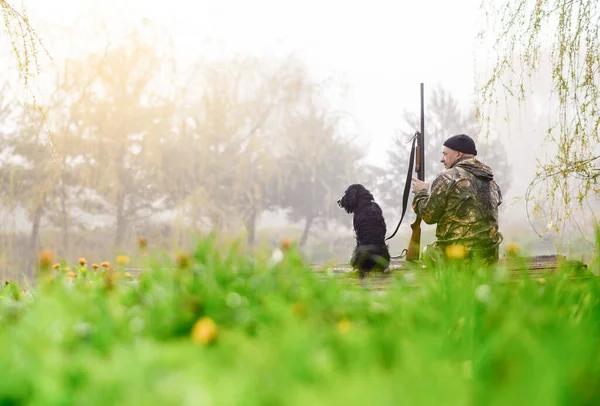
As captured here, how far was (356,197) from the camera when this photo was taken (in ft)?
23.1

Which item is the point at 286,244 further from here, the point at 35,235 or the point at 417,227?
the point at 35,235

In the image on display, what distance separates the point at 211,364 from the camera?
1.60 metres

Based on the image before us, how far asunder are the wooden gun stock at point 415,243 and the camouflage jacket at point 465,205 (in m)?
0.60

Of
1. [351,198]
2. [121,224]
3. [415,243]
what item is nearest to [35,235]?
[121,224]

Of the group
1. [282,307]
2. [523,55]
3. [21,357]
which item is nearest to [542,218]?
[523,55]

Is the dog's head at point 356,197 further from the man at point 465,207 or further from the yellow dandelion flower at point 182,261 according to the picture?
the yellow dandelion flower at point 182,261

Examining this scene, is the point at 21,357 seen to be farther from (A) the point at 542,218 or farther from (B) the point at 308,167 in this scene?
(B) the point at 308,167

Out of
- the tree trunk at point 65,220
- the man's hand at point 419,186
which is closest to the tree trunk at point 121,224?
the tree trunk at point 65,220

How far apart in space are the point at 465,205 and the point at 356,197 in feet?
5.82

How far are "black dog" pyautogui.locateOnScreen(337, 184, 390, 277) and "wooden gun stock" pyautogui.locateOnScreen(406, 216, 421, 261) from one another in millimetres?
286

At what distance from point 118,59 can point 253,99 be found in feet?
23.5

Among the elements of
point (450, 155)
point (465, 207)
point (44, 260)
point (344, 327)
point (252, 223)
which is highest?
point (450, 155)

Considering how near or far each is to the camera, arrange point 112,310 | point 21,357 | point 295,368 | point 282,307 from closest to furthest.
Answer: point 295,368 < point 21,357 < point 282,307 < point 112,310

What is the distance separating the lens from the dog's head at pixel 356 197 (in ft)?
22.9
